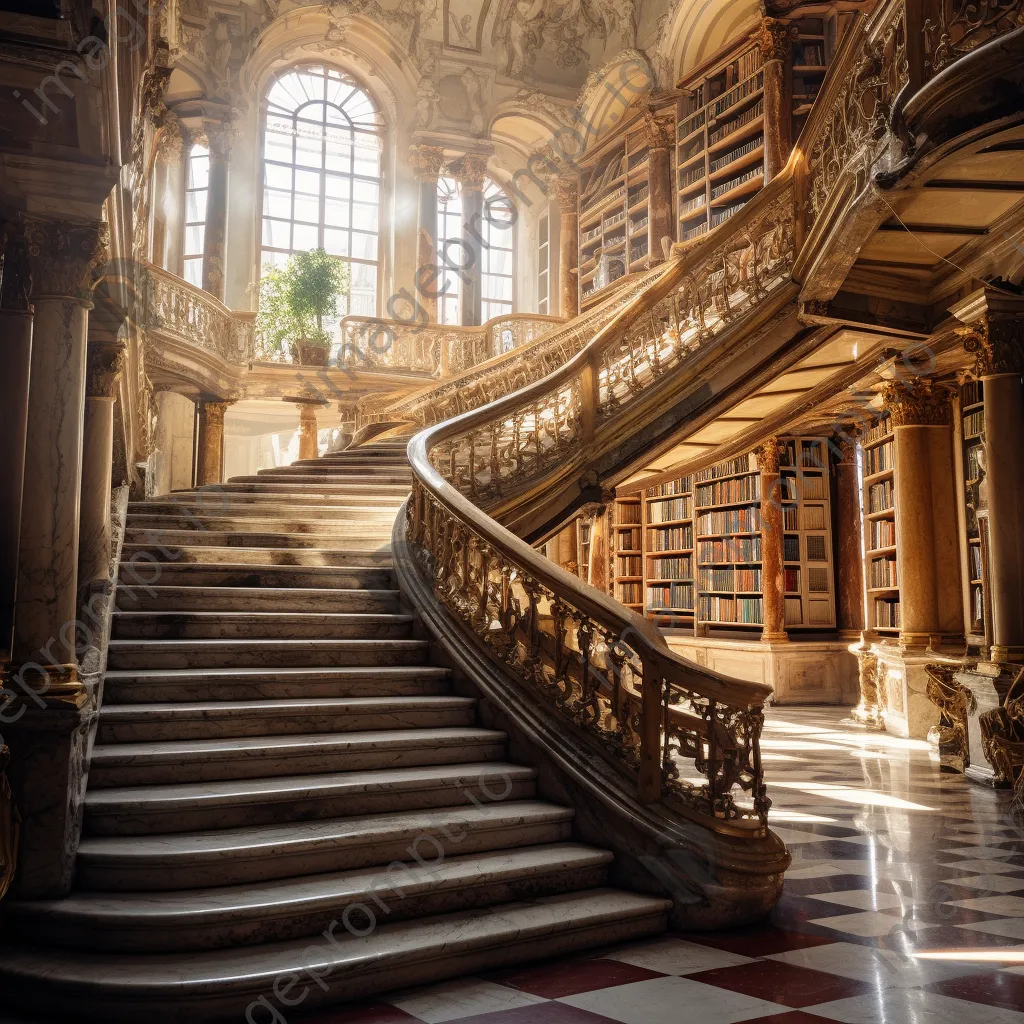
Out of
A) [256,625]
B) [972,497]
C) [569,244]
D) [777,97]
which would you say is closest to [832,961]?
[256,625]

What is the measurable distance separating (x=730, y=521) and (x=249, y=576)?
6762 mm

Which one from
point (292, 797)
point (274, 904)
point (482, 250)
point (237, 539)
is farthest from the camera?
point (482, 250)

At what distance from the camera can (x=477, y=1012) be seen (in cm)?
247

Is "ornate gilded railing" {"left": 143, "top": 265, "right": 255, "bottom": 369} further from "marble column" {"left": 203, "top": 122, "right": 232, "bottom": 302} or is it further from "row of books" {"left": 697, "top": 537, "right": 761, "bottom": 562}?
"row of books" {"left": 697, "top": 537, "right": 761, "bottom": 562}

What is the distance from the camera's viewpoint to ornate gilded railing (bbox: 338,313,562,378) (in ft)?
42.0

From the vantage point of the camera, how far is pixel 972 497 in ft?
23.9

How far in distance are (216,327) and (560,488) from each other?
6.46 m

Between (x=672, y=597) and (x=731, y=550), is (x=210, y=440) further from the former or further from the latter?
(x=731, y=550)

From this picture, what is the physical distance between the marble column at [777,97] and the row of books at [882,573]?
415 cm

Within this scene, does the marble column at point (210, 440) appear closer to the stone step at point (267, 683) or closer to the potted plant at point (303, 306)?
the potted plant at point (303, 306)

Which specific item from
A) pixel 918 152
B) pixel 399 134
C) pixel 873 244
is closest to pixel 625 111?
pixel 399 134

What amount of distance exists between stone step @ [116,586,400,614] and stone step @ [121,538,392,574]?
44 cm

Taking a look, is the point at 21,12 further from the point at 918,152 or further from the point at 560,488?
the point at 560,488

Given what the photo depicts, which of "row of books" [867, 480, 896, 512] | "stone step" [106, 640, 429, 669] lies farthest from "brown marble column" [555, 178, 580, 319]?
"stone step" [106, 640, 429, 669]
